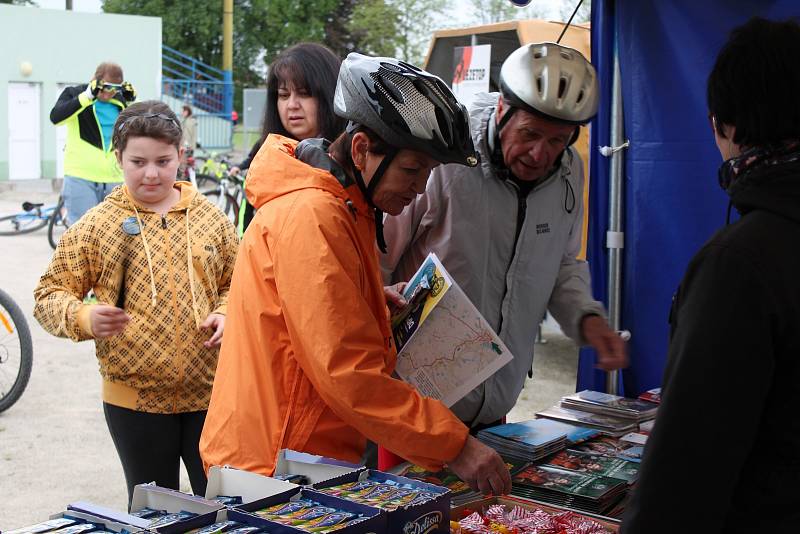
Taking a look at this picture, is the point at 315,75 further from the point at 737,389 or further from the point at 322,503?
the point at 737,389

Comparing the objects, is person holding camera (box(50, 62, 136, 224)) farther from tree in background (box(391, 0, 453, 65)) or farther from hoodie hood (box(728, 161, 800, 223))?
tree in background (box(391, 0, 453, 65))

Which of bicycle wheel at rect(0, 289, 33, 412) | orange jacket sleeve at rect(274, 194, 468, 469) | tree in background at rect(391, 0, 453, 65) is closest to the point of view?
orange jacket sleeve at rect(274, 194, 468, 469)

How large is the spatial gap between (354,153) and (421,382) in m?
0.71

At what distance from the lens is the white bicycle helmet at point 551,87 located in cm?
Answer: 251

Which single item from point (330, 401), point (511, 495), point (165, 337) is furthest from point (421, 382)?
point (165, 337)

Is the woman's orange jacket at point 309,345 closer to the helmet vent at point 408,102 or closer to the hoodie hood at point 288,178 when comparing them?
the hoodie hood at point 288,178

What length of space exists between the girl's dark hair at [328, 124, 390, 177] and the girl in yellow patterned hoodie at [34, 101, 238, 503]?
1.09m

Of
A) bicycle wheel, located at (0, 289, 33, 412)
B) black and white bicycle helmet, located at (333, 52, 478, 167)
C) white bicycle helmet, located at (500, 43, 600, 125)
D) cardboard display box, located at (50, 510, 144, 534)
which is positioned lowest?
bicycle wheel, located at (0, 289, 33, 412)

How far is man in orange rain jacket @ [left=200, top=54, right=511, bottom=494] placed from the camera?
71.8 inches

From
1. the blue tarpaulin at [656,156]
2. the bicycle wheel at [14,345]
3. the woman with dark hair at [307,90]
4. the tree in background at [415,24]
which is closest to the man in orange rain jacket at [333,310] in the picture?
the woman with dark hair at [307,90]

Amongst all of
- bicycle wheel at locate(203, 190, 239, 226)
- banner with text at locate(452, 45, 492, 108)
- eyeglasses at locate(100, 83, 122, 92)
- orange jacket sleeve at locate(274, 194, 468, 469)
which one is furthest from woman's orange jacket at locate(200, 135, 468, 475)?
bicycle wheel at locate(203, 190, 239, 226)

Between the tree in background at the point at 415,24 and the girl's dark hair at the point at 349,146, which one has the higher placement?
the tree in background at the point at 415,24

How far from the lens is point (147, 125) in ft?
10.00

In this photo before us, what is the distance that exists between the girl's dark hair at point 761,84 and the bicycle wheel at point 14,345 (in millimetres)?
5074
